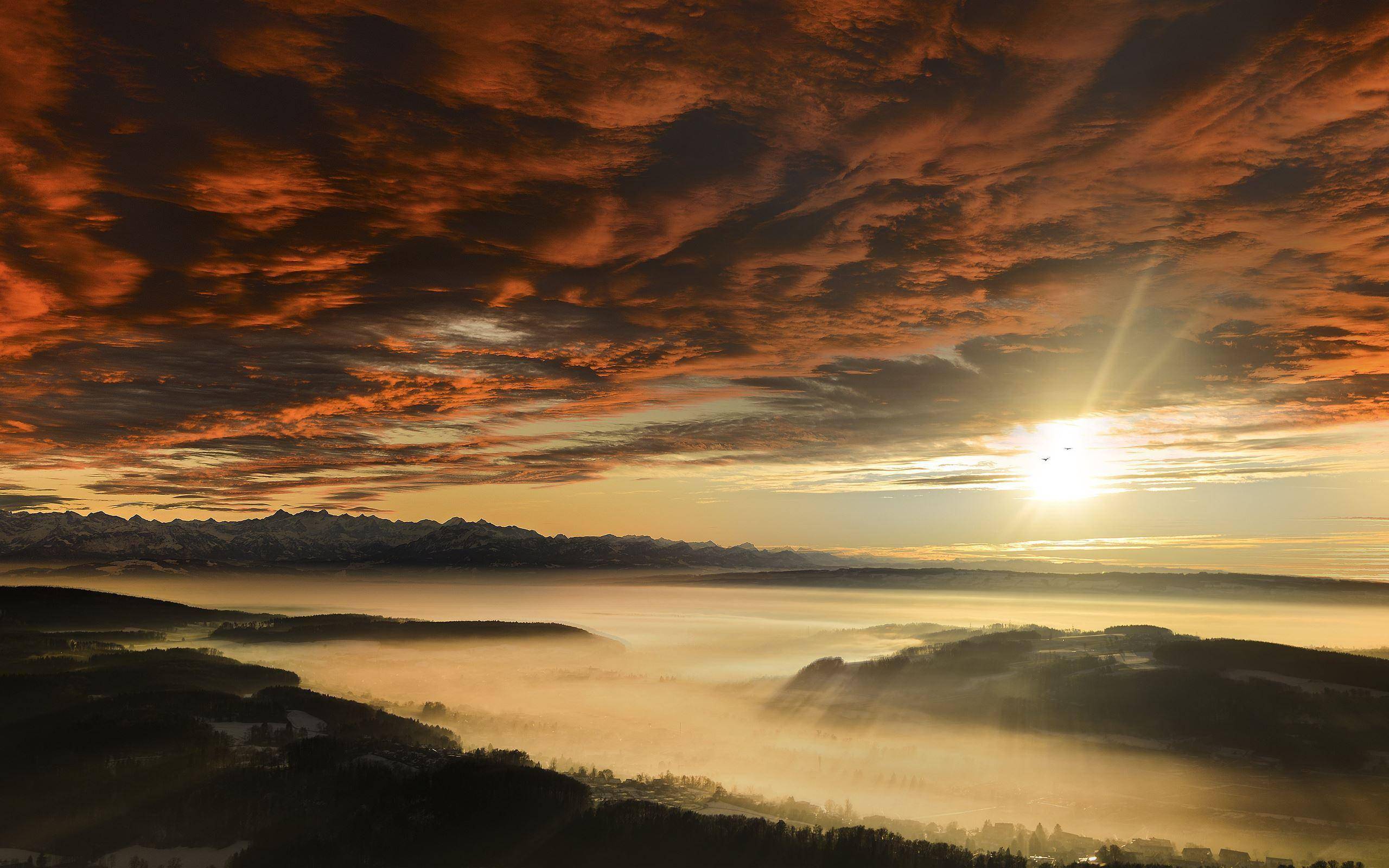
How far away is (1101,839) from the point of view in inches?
1576

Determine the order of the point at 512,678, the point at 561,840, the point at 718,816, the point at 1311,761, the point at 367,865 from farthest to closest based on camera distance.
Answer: the point at 512,678
the point at 1311,761
the point at 718,816
the point at 561,840
the point at 367,865

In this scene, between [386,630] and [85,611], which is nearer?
[85,611]

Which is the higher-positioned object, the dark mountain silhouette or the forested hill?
the forested hill

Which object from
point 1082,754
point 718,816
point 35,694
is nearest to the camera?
point 718,816

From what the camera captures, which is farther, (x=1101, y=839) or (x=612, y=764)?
(x=612, y=764)

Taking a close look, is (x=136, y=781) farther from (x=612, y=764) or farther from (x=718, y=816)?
(x=612, y=764)

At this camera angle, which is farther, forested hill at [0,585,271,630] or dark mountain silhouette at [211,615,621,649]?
dark mountain silhouette at [211,615,621,649]

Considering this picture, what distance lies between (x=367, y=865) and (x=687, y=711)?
71.9 metres

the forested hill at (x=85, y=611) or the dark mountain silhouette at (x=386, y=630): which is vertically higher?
the forested hill at (x=85, y=611)

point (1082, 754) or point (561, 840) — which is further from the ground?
point (561, 840)

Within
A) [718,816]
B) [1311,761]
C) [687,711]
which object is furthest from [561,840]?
[687,711]

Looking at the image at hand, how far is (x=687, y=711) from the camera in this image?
307ft

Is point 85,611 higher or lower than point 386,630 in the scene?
higher

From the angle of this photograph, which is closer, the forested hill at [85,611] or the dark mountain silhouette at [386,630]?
the forested hill at [85,611]
